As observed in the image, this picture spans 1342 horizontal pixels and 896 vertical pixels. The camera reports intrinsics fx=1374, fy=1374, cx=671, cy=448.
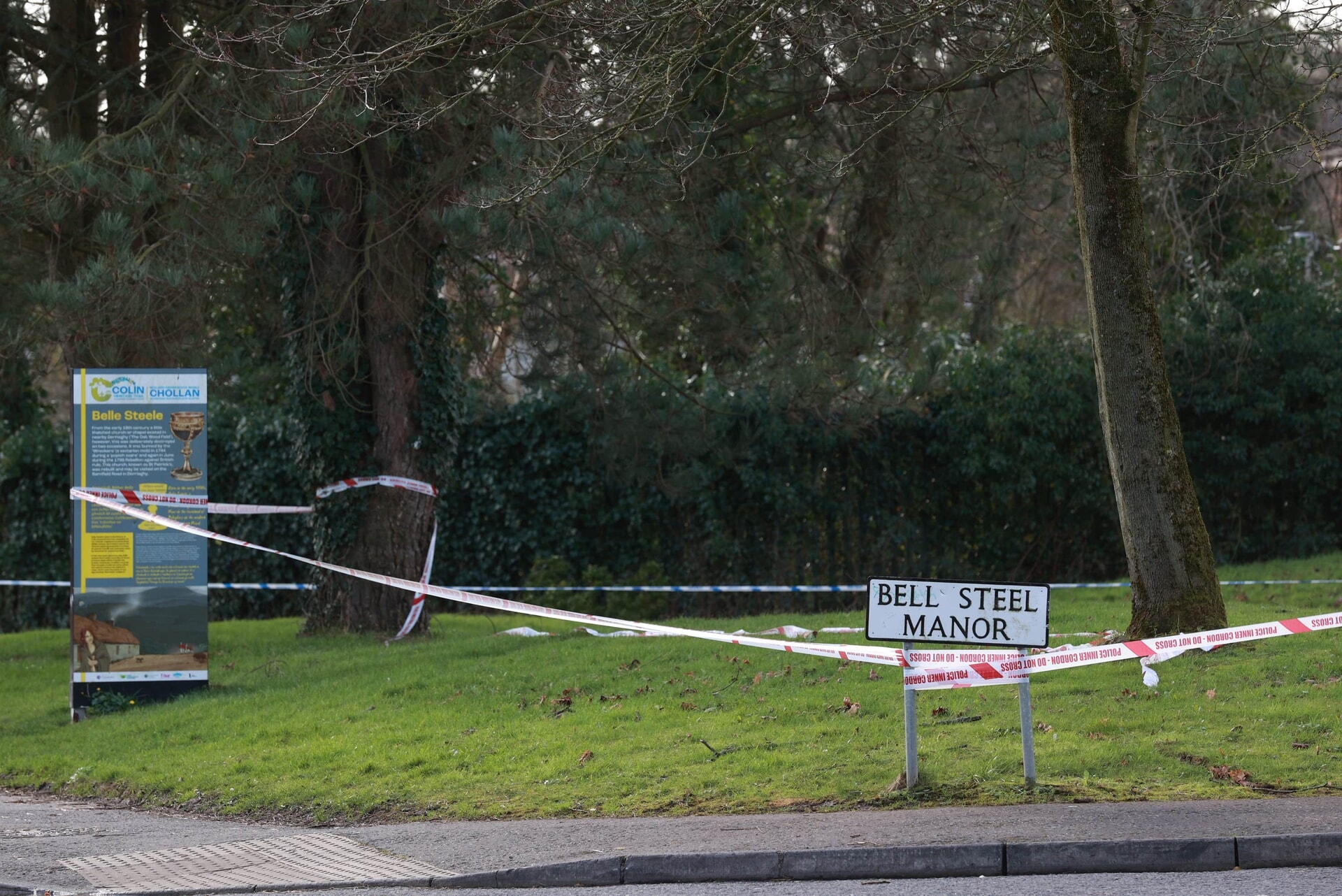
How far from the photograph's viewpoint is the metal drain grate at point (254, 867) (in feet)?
21.7

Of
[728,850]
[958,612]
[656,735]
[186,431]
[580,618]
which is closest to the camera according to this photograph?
[728,850]

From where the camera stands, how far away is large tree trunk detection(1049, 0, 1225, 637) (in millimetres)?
9789

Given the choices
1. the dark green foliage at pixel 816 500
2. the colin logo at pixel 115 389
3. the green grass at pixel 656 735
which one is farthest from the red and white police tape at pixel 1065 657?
the dark green foliage at pixel 816 500

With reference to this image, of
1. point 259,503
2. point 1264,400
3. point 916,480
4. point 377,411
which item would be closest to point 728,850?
point 377,411

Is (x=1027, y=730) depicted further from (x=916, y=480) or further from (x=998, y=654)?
(x=916, y=480)

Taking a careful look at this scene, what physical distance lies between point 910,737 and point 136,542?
23.3 feet

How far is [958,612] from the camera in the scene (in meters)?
7.22

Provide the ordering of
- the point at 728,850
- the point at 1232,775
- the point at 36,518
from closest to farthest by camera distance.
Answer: the point at 728,850
the point at 1232,775
the point at 36,518

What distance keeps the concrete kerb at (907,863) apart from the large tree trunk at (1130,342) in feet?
11.4

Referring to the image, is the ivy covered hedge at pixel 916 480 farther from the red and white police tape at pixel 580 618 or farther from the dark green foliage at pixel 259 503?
the red and white police tape at pixel 580 618

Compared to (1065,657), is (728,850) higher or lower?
lower

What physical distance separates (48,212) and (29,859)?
6.14 m

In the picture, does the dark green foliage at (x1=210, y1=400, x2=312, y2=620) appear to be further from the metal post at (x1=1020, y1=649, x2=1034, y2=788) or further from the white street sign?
the metal post at (x1=1020, y1=649, x2=1034, y2=788)

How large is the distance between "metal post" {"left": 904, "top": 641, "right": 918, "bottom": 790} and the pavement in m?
0.31
